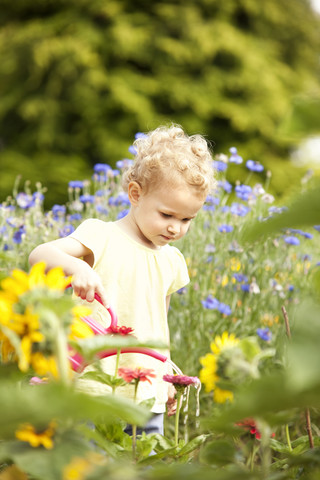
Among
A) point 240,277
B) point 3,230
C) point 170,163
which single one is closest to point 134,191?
point 170,163

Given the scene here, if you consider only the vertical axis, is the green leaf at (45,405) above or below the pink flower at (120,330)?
below

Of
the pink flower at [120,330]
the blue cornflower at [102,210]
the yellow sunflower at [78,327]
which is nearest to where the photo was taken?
the yellow sunflower at [78,327]

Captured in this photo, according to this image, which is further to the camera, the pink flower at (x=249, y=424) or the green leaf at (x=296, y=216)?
the pink flower at (x=249, y=424)

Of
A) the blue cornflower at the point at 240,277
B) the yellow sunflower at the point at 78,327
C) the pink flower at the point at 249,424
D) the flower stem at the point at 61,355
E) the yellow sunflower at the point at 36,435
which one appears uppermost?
the blue cornflower at the point at 240,277

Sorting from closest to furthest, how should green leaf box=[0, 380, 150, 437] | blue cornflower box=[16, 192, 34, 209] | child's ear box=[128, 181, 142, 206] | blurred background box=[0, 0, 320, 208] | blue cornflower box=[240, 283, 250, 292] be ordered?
green leaf box=[0, 380, 150, 437] < child's ear box=[128, 181, 142, 206] < blue cornflower box=[240, 283, 250, 292] < blue cornflower box=[16, 192, 34, 209] < blurred background box=[0, 0, 320, 208]

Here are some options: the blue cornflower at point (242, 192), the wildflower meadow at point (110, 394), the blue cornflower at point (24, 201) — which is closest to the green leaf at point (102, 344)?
the wildflower meadow at point (110, 394)

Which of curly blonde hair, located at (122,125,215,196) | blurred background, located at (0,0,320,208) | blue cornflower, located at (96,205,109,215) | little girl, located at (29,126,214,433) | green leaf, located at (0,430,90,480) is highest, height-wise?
blurred background, located at (0,0,320,208)

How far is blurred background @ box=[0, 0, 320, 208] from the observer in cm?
905

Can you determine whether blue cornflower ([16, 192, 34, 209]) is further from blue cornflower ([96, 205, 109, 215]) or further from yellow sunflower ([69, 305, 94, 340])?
yellow sunflower ([69, 305, 94, 340])

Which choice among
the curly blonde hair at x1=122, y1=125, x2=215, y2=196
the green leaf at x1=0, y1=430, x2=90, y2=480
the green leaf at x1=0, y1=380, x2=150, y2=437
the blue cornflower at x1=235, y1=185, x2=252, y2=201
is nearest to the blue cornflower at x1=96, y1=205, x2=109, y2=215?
the blue cornflower at x1=235, y1=185, x2=252, y2=201

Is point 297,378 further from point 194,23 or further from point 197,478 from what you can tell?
point 194,23

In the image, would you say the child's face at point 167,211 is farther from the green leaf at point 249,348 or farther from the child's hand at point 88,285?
→ the green leaf at point 249,348

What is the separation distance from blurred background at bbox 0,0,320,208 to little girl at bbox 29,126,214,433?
22.8 ft

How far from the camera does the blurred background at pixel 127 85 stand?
9.05m
